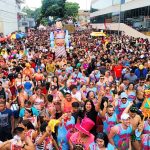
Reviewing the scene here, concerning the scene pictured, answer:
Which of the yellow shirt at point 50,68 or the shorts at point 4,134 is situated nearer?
the shorts at point 4,134

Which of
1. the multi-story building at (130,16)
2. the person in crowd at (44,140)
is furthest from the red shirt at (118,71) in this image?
the multi-story building at (130,16)

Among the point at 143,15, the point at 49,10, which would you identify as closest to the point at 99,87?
the point at 143,15

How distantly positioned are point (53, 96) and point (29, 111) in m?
1.36

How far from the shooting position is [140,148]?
257 inches

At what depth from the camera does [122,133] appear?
622cm

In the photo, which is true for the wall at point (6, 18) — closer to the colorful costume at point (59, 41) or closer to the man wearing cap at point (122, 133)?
the colorful costume at point (59, 41)

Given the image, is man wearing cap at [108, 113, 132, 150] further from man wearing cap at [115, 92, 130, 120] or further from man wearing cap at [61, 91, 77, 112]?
man wearing cap at [61, 91, 77, 112]

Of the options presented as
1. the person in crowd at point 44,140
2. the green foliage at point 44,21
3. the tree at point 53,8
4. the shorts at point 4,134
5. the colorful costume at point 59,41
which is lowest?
the shorts at point 4,134

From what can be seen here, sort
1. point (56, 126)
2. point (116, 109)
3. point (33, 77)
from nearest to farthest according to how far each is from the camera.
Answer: point (56, 126), point (116, 109), point (33, 77)

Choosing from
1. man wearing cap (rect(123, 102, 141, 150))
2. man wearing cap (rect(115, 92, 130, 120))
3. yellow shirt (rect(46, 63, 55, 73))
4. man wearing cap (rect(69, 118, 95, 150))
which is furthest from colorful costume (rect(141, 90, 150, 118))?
yellow shirt (rect(46, 63, 55, 73))

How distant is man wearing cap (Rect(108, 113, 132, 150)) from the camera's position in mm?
6183

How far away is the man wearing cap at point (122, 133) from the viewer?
6.18 m

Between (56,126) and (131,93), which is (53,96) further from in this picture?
(56,126)

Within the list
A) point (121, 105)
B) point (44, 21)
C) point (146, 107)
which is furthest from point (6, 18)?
point (146, 107)
